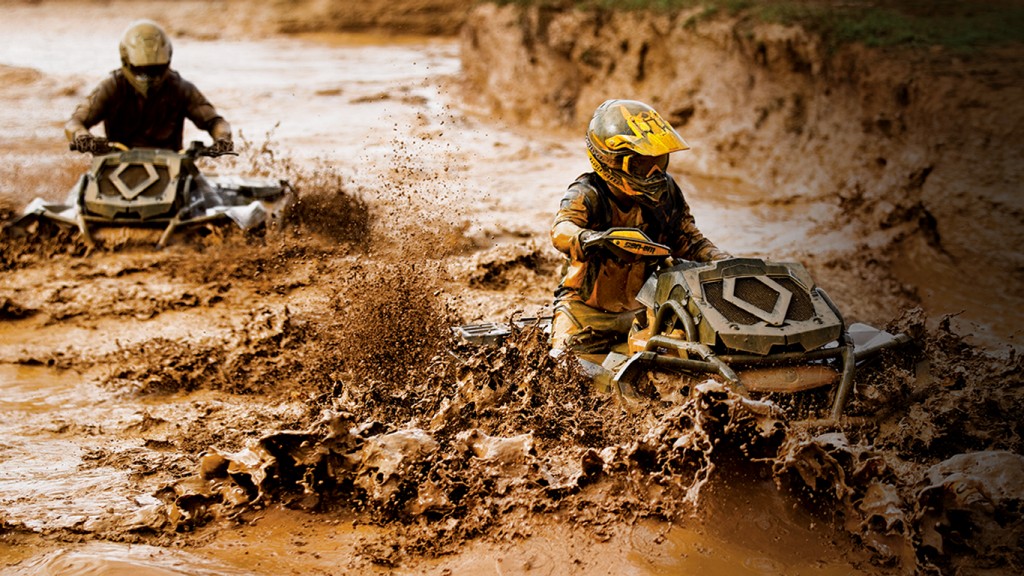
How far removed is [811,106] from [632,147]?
6923 mm

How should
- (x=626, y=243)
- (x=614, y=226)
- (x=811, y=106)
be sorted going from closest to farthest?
(x=626, y=243) → (x=614, y=226) → (x=811, y=106)

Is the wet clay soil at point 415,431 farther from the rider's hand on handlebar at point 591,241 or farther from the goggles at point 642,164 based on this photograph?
the goggles at point 642,164

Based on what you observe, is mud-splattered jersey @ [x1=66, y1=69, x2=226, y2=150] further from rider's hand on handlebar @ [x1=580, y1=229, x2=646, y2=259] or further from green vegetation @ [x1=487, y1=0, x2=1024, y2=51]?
green vegetation @ [x1=487, y1=0, x2=1024, y2=51]

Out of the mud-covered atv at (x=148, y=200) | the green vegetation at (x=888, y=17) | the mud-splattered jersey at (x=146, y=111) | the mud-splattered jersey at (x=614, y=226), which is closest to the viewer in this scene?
the mud-splattered jersey at (x=614, y=226)

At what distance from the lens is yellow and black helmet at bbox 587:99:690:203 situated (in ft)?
16.6

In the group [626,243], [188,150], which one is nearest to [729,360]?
[626,243]

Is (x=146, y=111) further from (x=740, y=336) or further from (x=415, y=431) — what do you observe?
(x=740, y=336)

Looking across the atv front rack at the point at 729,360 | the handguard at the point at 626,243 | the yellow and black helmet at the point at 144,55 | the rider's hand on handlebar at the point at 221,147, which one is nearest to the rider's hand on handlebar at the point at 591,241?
the handguard at the point at 626,243

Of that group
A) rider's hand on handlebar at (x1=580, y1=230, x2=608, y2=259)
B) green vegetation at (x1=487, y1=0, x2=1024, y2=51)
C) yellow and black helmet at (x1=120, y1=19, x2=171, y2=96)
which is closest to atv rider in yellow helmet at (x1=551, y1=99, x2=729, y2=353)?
rider's hand on handlebar at (x1=580, y1=230, x2=608, y2=259)

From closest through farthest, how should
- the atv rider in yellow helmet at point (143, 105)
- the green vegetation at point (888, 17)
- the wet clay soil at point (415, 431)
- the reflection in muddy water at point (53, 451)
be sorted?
1. the wet clay soil at point (415, 431)
2. the reflection in muddy water at point (53, 451)
3. the atv rider in yellow helmet at point (143, 105)
4. the green vegetation at point (888, 17)

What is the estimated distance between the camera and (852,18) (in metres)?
11.6

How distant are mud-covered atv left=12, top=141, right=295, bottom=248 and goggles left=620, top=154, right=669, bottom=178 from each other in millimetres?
4738

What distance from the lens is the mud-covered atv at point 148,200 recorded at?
355 inches

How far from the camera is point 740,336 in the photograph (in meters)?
4.63
